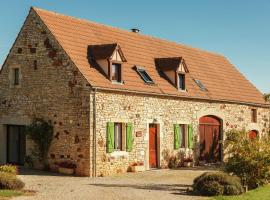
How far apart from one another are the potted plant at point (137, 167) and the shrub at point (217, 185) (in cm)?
696

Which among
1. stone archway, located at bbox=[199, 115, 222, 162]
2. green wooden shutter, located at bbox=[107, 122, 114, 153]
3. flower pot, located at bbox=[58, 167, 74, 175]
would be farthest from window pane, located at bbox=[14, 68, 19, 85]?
stone archway, located at bbox=[199, 115, 222, 162]

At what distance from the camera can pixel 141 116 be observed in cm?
2411

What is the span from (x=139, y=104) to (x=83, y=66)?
360 cm

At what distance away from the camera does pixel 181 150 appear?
87.9ft

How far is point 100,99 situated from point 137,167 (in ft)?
12.9

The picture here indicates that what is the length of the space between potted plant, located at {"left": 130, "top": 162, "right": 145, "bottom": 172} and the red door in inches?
44.9

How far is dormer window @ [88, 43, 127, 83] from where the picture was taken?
2294cm

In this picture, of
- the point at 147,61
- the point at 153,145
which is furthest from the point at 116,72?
the point at 153,145

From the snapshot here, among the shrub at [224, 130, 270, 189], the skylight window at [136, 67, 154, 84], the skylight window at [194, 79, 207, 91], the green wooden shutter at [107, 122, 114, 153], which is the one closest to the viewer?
the shrub at [224, 130, 270, 189]

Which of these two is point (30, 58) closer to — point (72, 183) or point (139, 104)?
point (139, 104)

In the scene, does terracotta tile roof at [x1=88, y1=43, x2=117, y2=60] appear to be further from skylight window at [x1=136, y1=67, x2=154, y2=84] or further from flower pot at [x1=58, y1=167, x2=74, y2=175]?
flower pot at [x1=58, y1=167, x2=74, y2=175]

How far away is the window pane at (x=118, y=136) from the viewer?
2281 centimetres

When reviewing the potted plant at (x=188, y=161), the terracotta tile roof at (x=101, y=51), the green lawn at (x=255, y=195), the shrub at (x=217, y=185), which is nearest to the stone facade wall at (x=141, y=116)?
the potted plant at (x=188, y=161)

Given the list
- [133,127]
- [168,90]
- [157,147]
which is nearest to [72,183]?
[133,127]
